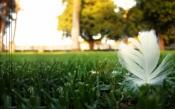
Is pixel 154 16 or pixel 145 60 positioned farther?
pixel 154 16

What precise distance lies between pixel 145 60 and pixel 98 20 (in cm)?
3484

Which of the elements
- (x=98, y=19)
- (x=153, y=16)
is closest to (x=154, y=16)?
(x=153, y=16)

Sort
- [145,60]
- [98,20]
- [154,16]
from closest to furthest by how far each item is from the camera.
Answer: [145,60], [154,16], [98,20]

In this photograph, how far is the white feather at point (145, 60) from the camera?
1252 millimetres

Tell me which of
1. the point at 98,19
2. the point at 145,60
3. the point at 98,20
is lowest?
the point at 145,60

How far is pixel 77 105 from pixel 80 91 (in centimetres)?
25

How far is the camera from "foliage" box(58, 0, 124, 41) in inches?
1411

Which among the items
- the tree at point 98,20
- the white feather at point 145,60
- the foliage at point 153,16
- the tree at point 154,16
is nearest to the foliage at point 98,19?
the tree at point 98,20

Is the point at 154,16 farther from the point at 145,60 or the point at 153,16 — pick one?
the point at 145,60

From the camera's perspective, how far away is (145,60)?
1.28 m

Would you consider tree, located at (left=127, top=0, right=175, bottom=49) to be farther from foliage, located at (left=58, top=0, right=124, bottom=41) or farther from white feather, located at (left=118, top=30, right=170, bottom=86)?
white feather, located at (left=118, top=30, right=170, bottom=86)

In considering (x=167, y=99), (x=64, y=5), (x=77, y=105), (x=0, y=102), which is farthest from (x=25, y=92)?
(x=64, y=5)

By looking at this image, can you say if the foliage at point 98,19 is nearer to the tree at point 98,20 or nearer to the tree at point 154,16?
the tree at point 98,20

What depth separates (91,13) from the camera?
118 feet
